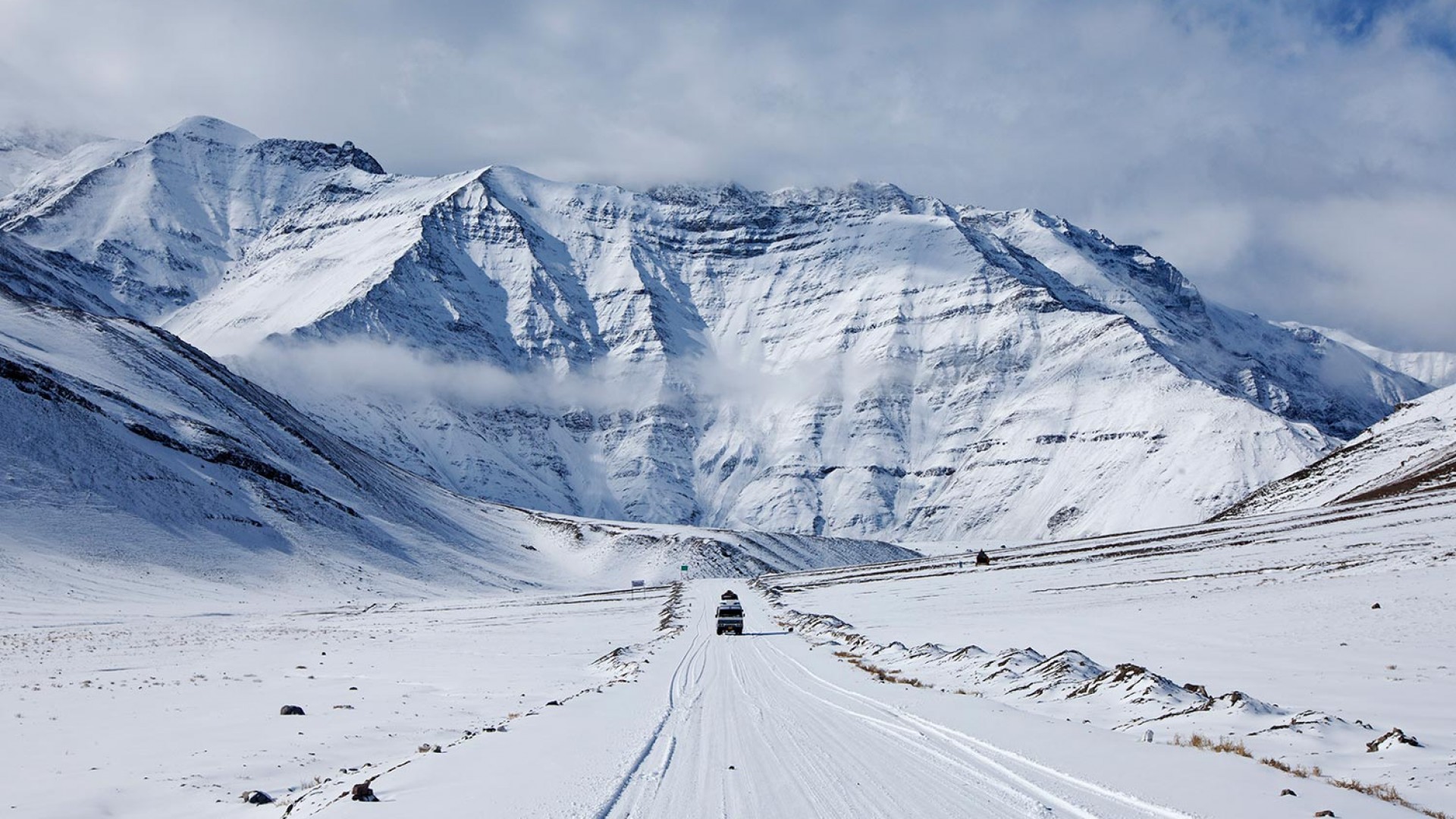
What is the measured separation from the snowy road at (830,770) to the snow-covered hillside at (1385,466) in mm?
91699

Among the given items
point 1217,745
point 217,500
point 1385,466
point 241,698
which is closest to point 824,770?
point 1217,745

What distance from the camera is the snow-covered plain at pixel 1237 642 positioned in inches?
537

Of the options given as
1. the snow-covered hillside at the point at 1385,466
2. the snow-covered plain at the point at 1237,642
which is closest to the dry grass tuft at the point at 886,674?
the snow-covered plain at the point at 1237,642

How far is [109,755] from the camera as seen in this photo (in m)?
15.1

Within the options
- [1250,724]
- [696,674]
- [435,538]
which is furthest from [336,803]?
[435,538]

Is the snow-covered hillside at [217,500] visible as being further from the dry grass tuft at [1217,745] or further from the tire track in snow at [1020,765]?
the dry grass tuft at [1217,745]

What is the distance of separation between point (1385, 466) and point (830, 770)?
128127 mm

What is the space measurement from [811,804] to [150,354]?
138 meters

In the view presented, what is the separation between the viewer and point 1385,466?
116m

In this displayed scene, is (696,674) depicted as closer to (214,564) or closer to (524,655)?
(524,655)

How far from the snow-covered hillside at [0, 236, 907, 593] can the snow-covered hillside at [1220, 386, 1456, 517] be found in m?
65.9

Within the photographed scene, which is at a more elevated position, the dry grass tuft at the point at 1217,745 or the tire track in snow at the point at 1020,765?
the dry grass tuft at the point at 1217,745

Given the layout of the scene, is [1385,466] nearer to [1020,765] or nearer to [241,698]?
[1020,765]

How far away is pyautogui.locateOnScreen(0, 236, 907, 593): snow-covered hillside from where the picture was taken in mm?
83375
